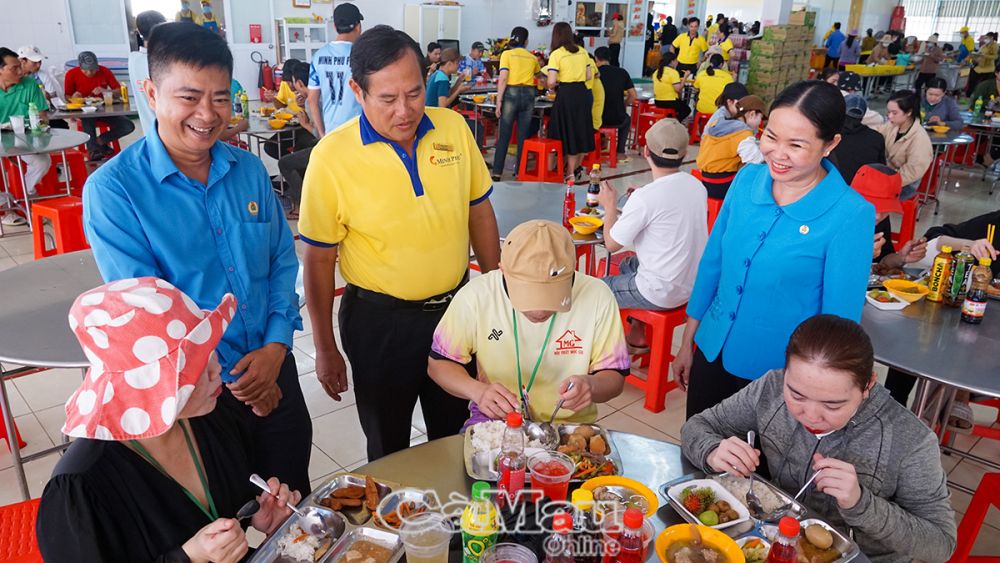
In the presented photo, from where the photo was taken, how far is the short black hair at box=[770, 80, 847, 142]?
1826mm

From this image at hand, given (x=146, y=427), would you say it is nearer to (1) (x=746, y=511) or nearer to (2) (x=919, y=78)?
(1) (x=746, y=511)

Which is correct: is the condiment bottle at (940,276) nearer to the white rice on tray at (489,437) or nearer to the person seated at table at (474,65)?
the white rice on tray at (489,437)

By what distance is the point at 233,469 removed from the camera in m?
1.61

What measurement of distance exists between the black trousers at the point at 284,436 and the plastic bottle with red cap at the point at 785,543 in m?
1.23

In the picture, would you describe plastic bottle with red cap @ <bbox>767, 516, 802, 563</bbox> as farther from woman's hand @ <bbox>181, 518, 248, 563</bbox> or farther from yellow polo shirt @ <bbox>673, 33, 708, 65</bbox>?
yellow polo shirt @ <bbox>673, 33, 708, 65</bbox>

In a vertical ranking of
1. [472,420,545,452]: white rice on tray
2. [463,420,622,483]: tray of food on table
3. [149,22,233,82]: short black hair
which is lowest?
[463,420,622,483]: tray of food on table

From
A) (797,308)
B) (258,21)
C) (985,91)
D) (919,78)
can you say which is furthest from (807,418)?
(919,78)

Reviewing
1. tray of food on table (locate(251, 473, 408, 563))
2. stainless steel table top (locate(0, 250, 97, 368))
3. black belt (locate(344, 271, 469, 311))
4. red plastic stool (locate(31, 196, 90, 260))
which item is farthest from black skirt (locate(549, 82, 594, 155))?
tray of food on table (locate(251, 473, 408, 563))

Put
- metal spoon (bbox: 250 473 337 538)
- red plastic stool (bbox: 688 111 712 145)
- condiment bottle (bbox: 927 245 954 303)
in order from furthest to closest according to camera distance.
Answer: red plastic stool (bbox: 688 111 712 145) < condiment bottle (bbox: 927 245 954 303) < metal spoon (bbox: 250 473 337 538)

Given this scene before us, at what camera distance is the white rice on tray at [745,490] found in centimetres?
155

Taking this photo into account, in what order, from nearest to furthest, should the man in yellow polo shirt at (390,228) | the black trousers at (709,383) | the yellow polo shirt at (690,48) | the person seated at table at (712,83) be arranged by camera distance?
the man in yellow polo shirt at (390,228)
the black trousers at (709,383)
the person seated at table at (712,83)
the yellow polo shirt at (690,48)

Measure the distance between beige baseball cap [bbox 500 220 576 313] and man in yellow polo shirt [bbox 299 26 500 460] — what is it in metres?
0.42

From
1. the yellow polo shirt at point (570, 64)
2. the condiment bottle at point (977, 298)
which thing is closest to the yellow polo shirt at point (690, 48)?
the yellow polo shirt at point (570, 64)

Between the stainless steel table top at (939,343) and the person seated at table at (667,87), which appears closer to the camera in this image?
the stainless steel table top at (939,343)
